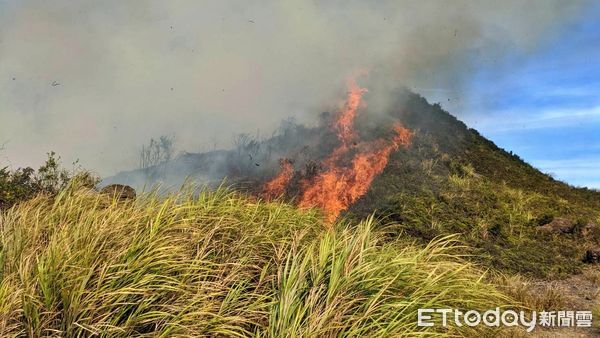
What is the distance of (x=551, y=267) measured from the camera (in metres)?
11.7

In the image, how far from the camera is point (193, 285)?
4637 millimetres

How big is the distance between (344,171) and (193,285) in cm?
1195

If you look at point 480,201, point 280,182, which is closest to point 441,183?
point 480,201

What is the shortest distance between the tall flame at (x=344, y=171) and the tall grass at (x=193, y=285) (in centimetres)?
819

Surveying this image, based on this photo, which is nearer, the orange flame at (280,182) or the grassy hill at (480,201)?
the grassy hill at (480,201)

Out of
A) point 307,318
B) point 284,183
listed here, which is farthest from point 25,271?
point 284,183

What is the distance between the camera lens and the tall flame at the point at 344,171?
49.5 feet

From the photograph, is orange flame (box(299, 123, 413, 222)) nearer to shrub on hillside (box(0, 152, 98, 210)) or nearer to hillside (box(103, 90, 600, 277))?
hillside (box(103, 90, 600, 277))

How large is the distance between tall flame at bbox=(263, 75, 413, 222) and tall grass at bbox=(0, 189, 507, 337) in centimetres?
819

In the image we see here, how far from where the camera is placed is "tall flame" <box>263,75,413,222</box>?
15.1 metres

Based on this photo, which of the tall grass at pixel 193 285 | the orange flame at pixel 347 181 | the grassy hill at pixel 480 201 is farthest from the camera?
the orange flame at pixel 347 181

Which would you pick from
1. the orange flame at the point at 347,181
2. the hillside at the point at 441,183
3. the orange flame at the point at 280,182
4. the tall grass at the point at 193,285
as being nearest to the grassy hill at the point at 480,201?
the hillside at the point at 441,183

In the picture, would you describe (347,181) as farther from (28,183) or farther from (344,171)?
(28,183)

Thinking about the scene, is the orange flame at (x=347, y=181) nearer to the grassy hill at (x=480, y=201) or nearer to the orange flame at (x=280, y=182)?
the grassy hill at (x=480, y=201)
